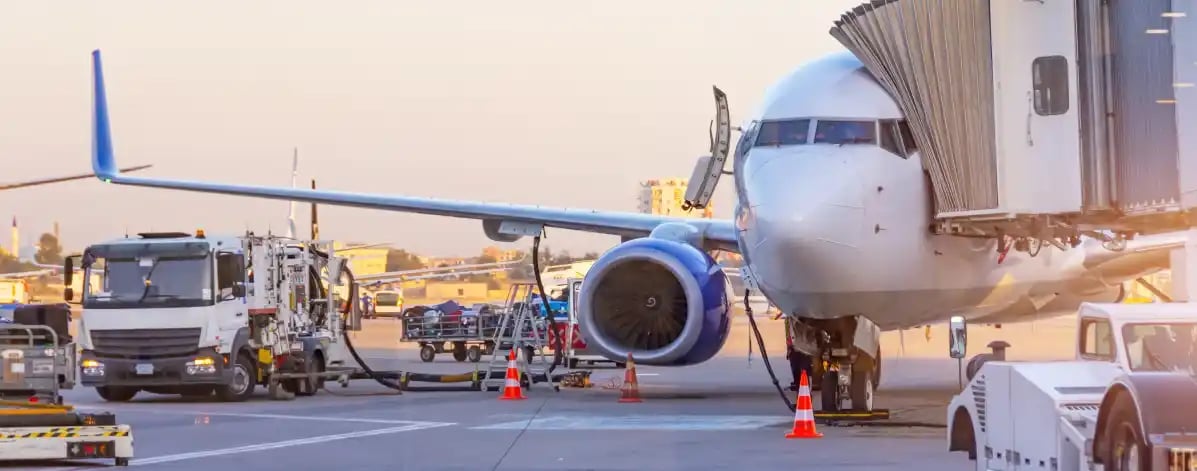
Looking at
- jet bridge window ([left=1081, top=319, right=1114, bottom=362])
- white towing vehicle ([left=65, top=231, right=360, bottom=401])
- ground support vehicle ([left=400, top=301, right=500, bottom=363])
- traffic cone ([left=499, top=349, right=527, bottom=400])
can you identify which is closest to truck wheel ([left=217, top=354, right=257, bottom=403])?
white towing vehicle ([left=65, top=231, right=360, bottom=401])

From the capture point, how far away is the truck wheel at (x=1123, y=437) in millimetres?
8312

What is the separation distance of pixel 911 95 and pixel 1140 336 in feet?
20.6

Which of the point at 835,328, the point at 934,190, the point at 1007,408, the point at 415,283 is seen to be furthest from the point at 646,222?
the point at 415,283

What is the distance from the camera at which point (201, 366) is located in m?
22.0

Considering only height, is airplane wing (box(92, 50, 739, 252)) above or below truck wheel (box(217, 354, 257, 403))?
above

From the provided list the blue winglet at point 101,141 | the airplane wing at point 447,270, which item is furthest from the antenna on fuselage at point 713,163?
the airplane wing at point 447,270

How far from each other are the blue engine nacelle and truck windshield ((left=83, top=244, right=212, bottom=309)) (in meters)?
4.79

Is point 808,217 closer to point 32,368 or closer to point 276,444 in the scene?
point 276,444

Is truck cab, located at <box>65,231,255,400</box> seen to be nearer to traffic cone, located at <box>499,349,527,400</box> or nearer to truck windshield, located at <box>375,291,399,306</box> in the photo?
traffic cone, located at <box>499,349,527,400</box>

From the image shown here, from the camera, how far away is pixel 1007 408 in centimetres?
1001

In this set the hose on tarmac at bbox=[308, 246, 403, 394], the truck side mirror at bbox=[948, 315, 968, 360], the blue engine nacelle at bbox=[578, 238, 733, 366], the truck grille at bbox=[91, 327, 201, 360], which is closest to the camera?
the truck side mirror at bbox=[948, 315, 968, 360]

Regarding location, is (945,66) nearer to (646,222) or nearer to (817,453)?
(817,453)

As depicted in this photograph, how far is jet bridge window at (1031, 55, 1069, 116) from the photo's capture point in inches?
520

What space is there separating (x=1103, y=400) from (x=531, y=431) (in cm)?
861
